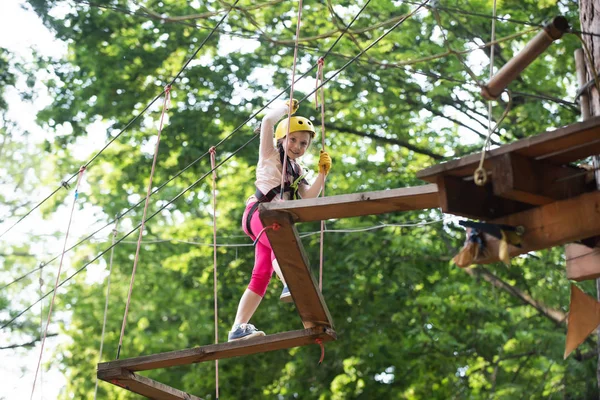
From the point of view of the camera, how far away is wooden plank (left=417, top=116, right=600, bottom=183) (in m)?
3.32

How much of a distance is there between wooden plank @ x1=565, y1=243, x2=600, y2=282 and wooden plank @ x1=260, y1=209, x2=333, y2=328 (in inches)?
43.1

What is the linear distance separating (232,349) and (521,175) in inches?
81.3

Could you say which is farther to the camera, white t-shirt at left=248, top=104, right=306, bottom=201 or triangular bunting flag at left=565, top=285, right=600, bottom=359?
white t-shirt at left=248, top=104, right=306, bottom=201

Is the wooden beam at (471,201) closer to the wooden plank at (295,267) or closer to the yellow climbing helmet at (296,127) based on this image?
the wooden plank at (295,267)

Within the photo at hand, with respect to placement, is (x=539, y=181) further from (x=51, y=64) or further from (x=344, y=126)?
(x=51, y=64)

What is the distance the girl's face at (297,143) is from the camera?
17.5 feet

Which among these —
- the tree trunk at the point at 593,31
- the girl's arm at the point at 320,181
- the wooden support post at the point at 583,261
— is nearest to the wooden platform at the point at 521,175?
the wooden support post at the point at 583,261

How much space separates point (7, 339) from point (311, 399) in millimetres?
7525

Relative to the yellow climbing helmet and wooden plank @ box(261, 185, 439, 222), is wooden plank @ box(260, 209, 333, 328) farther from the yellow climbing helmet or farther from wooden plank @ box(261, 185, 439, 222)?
the yellow climbing helmet

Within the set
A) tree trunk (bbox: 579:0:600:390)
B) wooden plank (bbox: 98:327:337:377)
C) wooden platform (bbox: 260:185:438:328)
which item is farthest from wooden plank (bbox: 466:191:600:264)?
wooden plank (bbox: 98:327:337:377)

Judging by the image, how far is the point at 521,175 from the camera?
11.3 feet

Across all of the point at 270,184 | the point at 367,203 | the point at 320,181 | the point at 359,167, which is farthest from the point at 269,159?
the point at 359,167

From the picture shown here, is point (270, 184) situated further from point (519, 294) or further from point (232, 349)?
point (519, 294)

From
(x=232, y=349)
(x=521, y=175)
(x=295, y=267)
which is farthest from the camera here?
(x=232, y=349)
